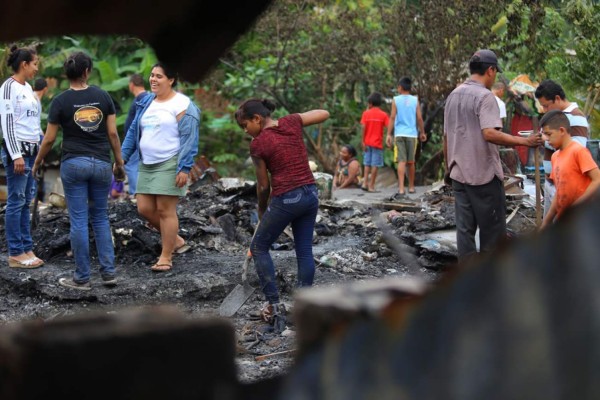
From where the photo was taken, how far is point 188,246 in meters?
9.18

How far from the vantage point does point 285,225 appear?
6.73 m

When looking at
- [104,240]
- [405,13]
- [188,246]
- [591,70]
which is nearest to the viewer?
[104,240]

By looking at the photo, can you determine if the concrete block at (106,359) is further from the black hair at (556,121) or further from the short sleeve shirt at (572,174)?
the black hair at (556,121)

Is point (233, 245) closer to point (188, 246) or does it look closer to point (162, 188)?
point (188, 246)

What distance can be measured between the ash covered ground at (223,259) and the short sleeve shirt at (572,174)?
4.43 ft

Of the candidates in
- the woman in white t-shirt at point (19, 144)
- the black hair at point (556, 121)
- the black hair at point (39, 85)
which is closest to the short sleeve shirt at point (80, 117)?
the woman in white t-shirt at point (19, 144)

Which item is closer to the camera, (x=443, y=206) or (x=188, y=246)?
(x=188, y=246)

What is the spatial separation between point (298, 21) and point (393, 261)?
9078mm

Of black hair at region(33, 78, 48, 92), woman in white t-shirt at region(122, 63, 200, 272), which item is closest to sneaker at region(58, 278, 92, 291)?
woman in white t-shirt at region(122, 63, 200, 272)

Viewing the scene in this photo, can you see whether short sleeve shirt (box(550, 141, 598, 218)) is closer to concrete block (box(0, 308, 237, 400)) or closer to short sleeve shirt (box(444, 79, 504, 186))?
short sleeve shirt (box(444, 79, 504, 186))

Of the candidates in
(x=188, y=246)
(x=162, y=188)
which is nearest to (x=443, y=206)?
(x=188, y=246)

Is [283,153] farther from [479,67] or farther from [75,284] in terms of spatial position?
[75,284]

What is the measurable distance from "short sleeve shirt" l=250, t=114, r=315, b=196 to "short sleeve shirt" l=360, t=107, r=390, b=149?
27.3 feet

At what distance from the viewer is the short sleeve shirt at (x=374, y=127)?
14844mm
